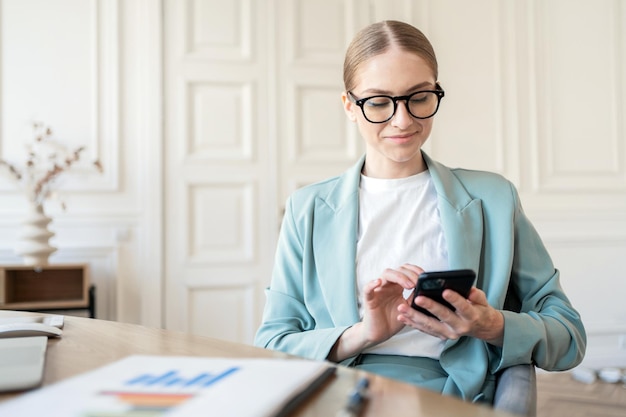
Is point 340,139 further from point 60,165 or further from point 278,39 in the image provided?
point 60,165

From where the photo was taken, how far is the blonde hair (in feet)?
3.99

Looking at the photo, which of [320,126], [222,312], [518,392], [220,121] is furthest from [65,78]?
[518,392]

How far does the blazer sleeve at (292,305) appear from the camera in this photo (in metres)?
1.13

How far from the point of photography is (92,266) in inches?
124

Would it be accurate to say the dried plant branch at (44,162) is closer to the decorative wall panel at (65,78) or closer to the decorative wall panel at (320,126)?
the decorative wall panel at (65,78)

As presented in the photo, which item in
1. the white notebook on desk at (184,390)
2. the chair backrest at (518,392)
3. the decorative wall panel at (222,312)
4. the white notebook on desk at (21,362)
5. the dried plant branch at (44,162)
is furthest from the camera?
the decorative wall panel at (222,312)

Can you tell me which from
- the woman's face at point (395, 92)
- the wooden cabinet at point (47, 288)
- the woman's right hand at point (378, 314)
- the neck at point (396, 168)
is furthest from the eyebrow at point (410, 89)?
the wooden cabinet at point (47, 288)

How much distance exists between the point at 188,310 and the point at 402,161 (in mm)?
2266

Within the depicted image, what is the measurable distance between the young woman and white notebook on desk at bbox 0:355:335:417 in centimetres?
40

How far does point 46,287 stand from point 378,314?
2379 mm

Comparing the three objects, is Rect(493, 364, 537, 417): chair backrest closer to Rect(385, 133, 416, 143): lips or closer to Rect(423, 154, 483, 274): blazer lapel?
Rect(423, 154, 483, 274): blazer lapel

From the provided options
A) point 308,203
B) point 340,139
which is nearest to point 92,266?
point 340,139

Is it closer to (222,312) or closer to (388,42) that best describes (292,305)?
(388,42)

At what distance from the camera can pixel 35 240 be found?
2.82 metres
